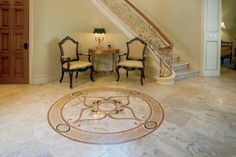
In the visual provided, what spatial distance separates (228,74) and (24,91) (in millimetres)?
5886

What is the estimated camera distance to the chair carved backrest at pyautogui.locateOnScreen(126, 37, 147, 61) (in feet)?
20.6

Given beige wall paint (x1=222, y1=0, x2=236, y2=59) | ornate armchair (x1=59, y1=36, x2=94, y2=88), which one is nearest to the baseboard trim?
ornate armchair (x1=59, y1=36, x2=94, y2=88)

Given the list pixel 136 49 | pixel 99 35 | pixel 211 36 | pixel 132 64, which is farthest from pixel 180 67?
pixel 99 35

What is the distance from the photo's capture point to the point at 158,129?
3426mm

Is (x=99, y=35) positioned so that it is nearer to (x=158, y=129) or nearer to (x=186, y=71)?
(x=186, y=71)

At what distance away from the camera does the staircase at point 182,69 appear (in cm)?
659

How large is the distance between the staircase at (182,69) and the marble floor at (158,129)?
0.74 meters

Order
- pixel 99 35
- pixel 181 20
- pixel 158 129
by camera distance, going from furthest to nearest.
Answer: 1. pixel 181 20
2. pixel 99 35
3. pixel 158 129

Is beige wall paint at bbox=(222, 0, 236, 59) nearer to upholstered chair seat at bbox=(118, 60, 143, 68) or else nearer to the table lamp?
upholstered chair seat at bbox=(118, 60, 143, 68)

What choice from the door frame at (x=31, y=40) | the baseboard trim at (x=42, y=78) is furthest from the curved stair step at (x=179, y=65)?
Answer: the door frame at (x=31, y=40)

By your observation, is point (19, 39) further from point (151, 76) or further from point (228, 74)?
point (228, 74)

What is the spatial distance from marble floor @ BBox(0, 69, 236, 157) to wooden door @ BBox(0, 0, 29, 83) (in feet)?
1.17

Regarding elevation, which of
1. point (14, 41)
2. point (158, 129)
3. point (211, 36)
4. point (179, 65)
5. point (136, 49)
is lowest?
point (158, 129)

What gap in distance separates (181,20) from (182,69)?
1591 millimetres
